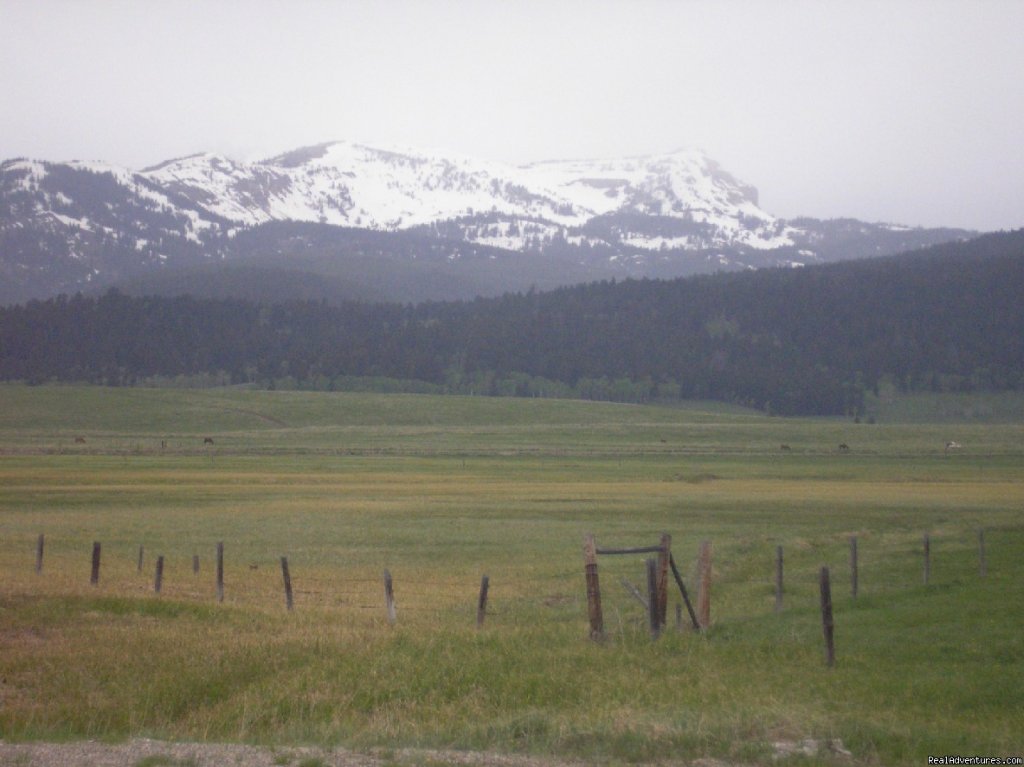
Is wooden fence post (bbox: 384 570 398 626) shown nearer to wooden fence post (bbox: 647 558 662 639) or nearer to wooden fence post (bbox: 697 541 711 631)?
wooden fence post (bbox: 647 558 662 639)

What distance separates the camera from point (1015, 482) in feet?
241

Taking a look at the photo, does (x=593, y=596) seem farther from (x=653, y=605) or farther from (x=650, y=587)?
(x=653, y=605)

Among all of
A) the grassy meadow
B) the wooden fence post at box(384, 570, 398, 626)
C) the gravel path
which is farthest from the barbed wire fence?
the gravel path

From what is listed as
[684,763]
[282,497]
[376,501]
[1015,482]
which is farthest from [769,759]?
[1015,482]

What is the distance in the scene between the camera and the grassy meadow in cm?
1450

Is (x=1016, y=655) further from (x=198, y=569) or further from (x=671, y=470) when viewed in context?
(x=671, y=470)

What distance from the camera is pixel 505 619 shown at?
24.8 meters

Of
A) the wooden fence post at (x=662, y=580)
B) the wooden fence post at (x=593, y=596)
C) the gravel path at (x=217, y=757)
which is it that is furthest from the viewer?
the wooden fence post at (x=662, y=580)

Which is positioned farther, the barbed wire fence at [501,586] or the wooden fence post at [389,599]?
the wooden fence post at [389,599]

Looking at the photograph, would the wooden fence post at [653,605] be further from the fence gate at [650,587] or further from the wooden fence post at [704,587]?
the wooden fence post at [704,587]

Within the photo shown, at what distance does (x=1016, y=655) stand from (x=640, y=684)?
673 cm

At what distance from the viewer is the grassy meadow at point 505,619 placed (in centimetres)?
1450

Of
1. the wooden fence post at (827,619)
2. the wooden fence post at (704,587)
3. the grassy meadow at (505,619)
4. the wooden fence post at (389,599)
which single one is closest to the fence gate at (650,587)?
the grassy meadow at (505,619)

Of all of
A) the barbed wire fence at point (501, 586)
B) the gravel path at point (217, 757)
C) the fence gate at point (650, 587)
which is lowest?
the barbed wire fence at point (501, 586)
